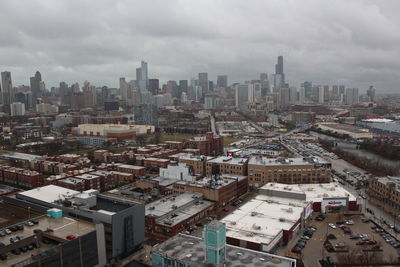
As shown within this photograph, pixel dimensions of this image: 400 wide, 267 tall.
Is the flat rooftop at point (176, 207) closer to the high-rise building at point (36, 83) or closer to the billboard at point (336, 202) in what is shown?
the billboard at point (336, 202)

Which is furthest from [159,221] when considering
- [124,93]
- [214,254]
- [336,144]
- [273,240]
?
[124,93]

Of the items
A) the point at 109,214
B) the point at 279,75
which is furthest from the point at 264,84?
the point at 109,214

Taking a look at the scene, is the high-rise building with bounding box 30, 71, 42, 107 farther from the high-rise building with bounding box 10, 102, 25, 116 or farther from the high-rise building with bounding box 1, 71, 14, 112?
the high-rise building with bounding box 10, 102, 25, 116

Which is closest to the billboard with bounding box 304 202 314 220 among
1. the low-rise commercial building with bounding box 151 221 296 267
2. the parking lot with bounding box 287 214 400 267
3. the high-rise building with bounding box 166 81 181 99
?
the parking lot with bounding box 287 214 400 267

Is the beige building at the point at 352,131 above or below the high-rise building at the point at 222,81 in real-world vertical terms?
below

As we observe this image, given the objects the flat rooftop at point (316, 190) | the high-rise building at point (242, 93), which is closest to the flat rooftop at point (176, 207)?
the flat rooftop at point (316, 190)

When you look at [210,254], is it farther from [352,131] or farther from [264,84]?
[264,84]

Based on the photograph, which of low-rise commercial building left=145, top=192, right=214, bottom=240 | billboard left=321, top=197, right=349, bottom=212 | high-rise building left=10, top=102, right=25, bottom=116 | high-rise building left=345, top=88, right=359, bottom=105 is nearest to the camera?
low-rise commercial building left=145, top=192, right=214, bottom=240
